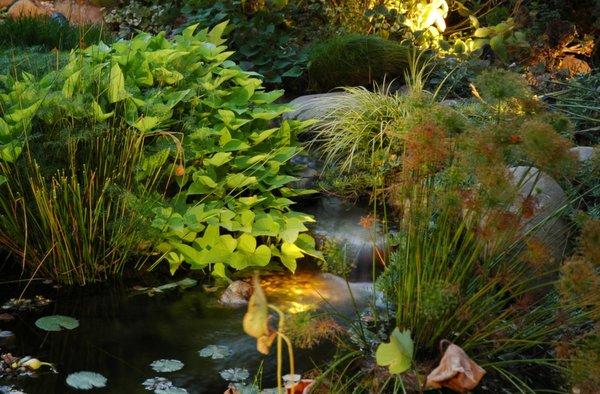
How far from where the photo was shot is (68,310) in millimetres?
3727

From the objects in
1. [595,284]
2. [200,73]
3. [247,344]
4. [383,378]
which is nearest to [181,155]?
[200,73]

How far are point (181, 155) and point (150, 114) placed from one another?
0.26m

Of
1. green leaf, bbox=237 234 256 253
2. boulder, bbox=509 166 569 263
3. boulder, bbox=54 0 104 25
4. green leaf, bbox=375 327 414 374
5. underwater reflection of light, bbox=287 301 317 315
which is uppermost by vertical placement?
boulder, bbox=54 0 104 25

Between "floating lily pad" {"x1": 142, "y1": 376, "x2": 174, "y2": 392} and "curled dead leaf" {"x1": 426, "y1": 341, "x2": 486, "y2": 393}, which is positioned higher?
"curled dead leaf" {"x1": 426, "y1": 341, "x2": 486, "y2": 393}

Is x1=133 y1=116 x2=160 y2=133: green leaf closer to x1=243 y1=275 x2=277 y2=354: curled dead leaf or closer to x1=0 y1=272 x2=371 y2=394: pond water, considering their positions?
x1=0 y1=272 x2=371 y2=394: pond water

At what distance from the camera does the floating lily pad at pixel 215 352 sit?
130 inches

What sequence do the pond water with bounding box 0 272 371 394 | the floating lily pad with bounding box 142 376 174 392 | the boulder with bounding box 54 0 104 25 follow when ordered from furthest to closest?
the boulder with bounding box 54 0 104 25 < the pond water with bounding box 0 272 371 394 < the floating lily pad with bounding box 142 376 174 392

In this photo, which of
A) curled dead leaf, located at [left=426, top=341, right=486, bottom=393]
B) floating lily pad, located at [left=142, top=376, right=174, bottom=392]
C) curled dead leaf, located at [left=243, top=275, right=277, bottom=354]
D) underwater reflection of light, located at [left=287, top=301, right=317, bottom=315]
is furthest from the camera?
underwater reflection of light, located at [left=287, top=301, right=317, bottom=315]

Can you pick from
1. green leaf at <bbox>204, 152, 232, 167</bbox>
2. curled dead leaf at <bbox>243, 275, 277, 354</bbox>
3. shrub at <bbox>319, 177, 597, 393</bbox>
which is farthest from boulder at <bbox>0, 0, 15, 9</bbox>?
curled dead leaf at <bbox>243, 275, 277, 354</bbox>

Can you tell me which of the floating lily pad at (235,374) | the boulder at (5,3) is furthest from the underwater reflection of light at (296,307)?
the boulder at (5,3)

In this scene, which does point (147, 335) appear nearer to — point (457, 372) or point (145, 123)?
point (145, 123)

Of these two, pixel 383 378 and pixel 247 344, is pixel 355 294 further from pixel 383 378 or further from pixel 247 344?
pixel 383 378

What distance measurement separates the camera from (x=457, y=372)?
2.38 meters

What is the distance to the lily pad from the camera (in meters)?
3.51
